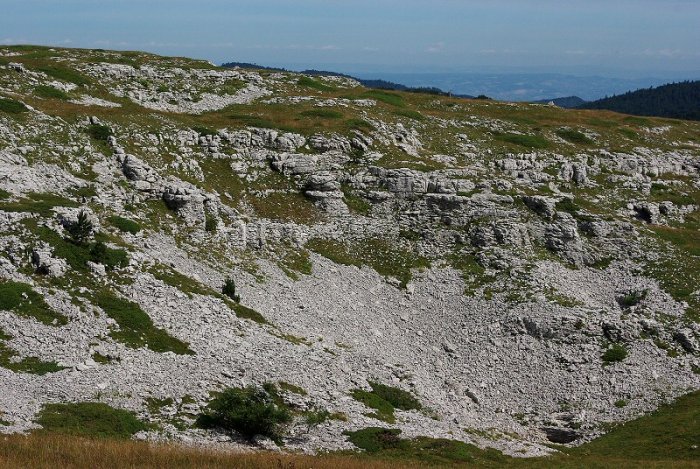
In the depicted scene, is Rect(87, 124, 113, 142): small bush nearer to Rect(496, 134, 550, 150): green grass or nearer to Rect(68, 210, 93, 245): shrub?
Rect(68, 210, 93, 245): shrub

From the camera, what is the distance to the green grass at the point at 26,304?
31.5m

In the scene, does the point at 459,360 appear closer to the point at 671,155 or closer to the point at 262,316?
the point at 262,316

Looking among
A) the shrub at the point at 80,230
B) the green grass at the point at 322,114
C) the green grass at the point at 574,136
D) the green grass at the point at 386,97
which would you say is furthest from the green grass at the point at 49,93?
the green grass at the point at 574,136

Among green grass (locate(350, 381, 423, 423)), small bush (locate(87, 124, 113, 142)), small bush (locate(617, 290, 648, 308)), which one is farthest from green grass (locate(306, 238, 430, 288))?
small bush (locate(87, 124, 113, 142))

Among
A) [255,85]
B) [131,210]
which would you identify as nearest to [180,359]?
[131,210]

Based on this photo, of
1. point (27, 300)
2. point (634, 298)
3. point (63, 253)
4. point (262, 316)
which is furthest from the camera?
point (634, 298)

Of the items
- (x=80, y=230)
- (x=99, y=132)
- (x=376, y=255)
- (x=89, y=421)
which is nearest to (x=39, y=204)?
(x=80, y=230)

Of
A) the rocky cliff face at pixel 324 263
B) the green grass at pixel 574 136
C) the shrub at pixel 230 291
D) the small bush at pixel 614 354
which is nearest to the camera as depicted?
the rocky cliff face at pixel 324 263

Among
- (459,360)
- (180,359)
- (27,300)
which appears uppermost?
(27,300)

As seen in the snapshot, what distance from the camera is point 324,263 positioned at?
170 ft

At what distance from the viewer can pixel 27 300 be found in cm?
3234

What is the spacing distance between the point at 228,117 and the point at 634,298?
158 feet

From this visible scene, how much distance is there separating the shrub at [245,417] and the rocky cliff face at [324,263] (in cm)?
98

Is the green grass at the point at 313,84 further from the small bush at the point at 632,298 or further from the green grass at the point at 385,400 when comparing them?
the green grass at the point at 385,400
